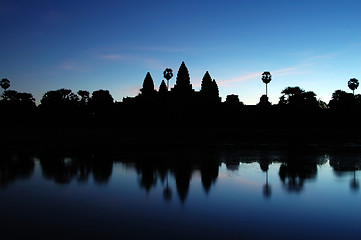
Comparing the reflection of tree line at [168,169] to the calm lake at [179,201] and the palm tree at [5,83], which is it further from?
the palm tree at [5,83]

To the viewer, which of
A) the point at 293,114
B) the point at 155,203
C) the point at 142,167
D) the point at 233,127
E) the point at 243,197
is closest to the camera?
the point at 155,203

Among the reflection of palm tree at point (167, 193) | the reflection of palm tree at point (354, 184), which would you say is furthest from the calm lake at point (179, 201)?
the reflection of palm tree at point (354, 184)

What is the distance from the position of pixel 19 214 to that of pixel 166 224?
153 inches

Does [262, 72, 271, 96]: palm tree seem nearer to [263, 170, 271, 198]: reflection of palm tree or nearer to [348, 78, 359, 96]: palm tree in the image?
[348, 78, 359, 96]: palm tree

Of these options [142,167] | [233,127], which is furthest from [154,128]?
[142,167]

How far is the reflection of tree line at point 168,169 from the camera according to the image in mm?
11305

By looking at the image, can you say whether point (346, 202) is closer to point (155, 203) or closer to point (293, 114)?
point (155, 203)

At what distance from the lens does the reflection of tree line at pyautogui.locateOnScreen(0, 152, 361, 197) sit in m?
11.3

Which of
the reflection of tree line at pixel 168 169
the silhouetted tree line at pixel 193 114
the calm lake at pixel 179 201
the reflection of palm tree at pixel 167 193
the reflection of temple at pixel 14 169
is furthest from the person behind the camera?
the silhouetted tree line at pixel 193 114

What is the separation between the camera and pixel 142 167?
14.9 m

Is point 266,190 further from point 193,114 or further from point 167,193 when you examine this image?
point 193,114

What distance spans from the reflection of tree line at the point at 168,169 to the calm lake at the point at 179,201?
5cm

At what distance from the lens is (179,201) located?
9.01 m

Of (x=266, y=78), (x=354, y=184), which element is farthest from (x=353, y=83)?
(x=354, y=184)
